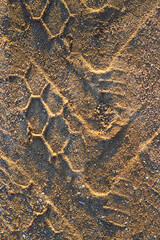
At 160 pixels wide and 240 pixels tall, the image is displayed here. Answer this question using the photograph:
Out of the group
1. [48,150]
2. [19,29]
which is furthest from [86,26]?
[48,150]

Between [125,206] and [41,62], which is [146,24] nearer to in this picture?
[41,62]

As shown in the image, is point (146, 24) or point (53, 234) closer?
point (146, 24)

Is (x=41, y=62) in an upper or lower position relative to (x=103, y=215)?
upper

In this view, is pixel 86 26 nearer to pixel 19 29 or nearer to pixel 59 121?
pixel 19 29

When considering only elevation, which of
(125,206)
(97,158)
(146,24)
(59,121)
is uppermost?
(146,24)

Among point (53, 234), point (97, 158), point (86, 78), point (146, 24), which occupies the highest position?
point (146, 24)

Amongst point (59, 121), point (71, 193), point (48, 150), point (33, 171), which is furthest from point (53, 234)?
point (59, 121)
